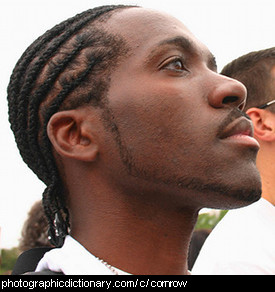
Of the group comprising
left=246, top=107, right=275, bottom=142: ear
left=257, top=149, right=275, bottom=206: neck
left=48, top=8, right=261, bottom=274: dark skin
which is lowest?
left=257, top=149, right=275, bottom=206: neck

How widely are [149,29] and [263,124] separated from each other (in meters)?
1.72

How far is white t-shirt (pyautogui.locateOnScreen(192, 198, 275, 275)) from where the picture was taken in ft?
10.9

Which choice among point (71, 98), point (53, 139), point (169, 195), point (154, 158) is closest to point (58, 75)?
point (71, 98)

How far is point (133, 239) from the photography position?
2.59 m

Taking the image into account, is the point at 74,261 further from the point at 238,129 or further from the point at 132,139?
the point at 238,129

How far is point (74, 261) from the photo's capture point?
8.30 feet

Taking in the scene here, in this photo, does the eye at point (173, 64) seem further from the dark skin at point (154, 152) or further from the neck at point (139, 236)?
the neck at point (139, 236)

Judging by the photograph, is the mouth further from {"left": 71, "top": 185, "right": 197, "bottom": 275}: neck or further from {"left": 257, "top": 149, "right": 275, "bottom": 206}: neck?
{"left": 257, "top": 149, "right": 275, "bottom": 206}: neck

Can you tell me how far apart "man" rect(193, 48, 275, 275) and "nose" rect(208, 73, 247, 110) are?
125 cm

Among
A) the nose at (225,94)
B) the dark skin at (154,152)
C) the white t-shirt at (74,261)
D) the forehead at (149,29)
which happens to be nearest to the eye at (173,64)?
the dark skin at (154,152)

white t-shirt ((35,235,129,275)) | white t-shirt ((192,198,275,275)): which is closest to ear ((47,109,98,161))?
white t-shirt ((35,235,129,275))

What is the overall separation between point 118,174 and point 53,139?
437 millimetres

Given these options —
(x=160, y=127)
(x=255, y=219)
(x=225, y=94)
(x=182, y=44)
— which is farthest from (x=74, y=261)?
(x=255, y=219)

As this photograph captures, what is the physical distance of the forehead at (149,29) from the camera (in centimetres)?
271
